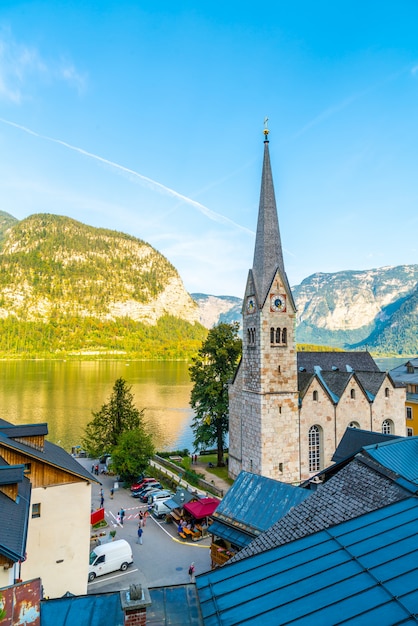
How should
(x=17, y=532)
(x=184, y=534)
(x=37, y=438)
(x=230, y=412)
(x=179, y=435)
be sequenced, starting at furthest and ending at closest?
(x=179, y=435)
(x=230, y=412)
(x=184, y=534)
(x=37, y=438)
(x=17, y=532)

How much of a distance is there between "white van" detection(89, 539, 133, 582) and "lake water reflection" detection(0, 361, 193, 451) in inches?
1134

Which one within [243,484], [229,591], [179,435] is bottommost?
[179,435]

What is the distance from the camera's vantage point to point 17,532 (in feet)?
39.5

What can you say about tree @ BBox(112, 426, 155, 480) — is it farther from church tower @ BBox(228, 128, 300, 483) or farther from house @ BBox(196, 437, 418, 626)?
house @ BBox(196, 437, 418, 626)

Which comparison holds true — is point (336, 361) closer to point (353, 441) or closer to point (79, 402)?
point (353, 441)

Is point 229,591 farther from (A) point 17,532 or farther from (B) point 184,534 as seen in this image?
(B) point 184,534

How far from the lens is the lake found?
2170 inches

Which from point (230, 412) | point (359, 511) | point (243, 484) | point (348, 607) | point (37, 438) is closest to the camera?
point (348, 607)

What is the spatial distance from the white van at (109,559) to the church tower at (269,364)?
36.4 feet

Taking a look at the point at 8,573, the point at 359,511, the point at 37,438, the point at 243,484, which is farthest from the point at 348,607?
the point at 37,438

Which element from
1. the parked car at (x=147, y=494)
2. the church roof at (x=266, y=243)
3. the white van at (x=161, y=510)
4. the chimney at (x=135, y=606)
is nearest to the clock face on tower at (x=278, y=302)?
the church roof at (x=266, y=243)

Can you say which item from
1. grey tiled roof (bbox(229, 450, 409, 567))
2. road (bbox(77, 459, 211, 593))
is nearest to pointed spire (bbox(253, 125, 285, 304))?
road (bbox(77, 459, 211, 593))

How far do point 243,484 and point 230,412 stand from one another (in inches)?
639

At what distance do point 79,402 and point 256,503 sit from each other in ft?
206
